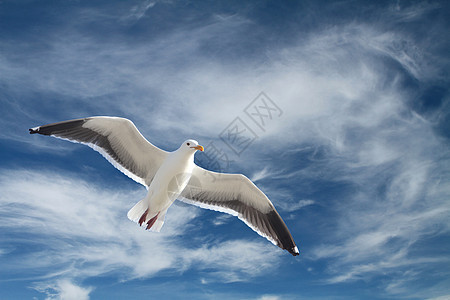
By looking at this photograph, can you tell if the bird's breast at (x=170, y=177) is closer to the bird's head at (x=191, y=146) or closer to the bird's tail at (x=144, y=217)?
the bird's head at (x=191, y=146)

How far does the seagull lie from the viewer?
7527mm

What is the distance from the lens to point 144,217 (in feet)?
25.1

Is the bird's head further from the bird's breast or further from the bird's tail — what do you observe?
the bird's tail

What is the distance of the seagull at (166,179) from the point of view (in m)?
7.53

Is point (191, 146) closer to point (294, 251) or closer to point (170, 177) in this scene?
point (170, 177)

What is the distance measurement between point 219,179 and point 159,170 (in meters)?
1.45

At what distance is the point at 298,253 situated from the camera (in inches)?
316

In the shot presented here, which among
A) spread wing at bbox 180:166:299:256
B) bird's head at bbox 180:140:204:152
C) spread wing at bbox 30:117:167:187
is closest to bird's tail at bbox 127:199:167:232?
spread wing at bbox 30:117:167:187

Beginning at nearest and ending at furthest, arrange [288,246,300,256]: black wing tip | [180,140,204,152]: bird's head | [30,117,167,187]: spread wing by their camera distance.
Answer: [180,140,204,152]: bird's head
[30,117,167,187]: spread wing
[288,246,300,256]: black wing tip

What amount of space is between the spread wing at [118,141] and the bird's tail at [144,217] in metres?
0.61

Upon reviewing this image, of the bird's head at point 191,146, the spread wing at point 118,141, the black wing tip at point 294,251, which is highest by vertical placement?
the spread wing at point 118,141

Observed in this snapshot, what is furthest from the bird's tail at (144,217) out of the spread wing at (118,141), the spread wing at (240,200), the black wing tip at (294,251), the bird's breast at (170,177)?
the black wing tip at (294,251)

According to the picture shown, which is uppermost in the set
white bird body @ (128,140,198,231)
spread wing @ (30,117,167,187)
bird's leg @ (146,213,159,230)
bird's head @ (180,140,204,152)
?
spread wing @ (30,117,167,187)

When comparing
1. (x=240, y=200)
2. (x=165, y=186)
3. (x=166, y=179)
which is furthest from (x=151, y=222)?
(x=240, y=200)
